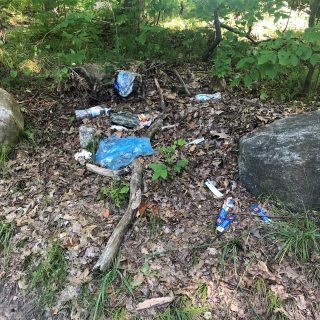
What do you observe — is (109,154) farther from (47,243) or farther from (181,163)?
(47,243)

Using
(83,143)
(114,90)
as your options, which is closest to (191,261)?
(83,143)

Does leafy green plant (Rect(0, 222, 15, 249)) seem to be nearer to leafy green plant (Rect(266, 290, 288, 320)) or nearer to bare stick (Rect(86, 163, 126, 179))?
bare stick (Rect(86, 163, 126, 179))

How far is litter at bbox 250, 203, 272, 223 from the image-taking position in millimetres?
3726

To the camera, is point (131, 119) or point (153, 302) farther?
point (131, 119)

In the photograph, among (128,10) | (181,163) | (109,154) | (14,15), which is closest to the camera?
(181,163)

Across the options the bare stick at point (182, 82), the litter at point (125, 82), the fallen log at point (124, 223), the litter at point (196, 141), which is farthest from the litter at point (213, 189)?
the litter at point (125, 82)

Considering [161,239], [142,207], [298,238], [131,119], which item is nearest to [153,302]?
[161,239]

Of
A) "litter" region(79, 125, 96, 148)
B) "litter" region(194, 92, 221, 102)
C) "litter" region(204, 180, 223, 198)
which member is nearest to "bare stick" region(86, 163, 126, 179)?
"litter" region(79, 125, 96, 148)

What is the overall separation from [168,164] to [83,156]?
1.21 meters

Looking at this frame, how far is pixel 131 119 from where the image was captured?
504 cm

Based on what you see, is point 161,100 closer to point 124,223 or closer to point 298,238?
point 124,223

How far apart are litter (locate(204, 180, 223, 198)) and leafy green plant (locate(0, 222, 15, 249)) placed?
233cm

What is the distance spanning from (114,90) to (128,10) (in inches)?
64.6

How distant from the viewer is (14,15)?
781 centimetres
